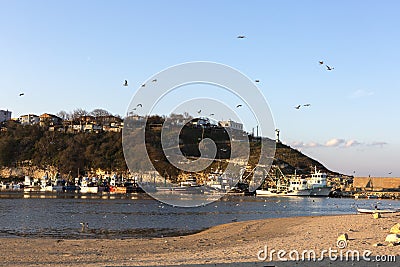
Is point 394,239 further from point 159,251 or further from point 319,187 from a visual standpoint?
point 319,187

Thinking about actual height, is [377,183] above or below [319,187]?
above

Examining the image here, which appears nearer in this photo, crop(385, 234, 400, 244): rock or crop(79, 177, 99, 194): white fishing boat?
crop(385, 234, 400, 244): rock

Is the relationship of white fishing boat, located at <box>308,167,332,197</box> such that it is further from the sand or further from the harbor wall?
the sand

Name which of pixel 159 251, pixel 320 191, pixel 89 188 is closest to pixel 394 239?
pixel 159 251

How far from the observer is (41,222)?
151 ft

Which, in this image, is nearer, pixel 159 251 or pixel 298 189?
pixel 159 251

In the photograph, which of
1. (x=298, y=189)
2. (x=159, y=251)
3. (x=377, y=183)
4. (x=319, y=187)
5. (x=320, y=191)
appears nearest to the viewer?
(x=159, y=251)

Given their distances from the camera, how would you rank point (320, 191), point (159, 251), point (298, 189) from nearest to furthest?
point (159, 251)
point (320, 191)
point (298, 189)

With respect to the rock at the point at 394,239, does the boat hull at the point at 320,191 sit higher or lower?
lower

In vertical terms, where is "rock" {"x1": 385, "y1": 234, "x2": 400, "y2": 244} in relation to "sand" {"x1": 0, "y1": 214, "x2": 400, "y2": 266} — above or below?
above

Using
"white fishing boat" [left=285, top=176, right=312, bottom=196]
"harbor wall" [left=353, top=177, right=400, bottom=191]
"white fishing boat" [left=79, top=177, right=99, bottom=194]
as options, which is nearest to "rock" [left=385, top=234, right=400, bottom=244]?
"white fishing boat" [left=285, top=176, right=312, bottom=196]

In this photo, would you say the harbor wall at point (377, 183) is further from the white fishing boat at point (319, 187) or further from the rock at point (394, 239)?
the rock at point (394, 239)

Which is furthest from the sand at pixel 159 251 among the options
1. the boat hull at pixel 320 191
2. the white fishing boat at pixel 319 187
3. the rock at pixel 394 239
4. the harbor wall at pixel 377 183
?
the harbor wall at pixel 377 183

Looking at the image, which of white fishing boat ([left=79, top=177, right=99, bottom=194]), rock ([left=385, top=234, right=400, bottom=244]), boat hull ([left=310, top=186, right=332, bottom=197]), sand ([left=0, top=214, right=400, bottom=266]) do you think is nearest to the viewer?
sand ([left=0, top=214, right=400, bottom=266])
